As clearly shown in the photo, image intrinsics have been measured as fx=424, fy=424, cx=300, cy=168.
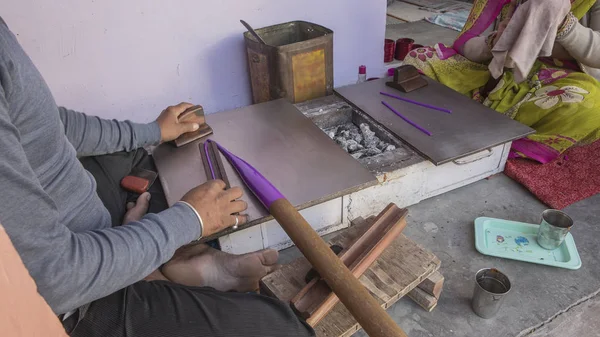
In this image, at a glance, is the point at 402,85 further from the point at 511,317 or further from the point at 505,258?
the point at 511,317

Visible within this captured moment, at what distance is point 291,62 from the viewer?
2107 mm

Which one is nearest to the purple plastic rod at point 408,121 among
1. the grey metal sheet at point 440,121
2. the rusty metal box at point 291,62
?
the grey metal sheet at point 440,121

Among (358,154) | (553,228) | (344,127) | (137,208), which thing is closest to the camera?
(137,208)

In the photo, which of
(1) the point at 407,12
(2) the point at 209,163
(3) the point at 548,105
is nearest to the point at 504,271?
(3) the point at 548,105

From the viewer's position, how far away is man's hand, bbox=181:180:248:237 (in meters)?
1.22

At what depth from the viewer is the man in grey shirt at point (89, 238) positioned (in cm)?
84

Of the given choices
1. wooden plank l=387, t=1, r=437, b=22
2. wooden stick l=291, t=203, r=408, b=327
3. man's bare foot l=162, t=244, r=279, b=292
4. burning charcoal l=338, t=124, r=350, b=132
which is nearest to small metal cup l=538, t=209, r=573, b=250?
wooden stick l=291, t=203, r=408, b=327

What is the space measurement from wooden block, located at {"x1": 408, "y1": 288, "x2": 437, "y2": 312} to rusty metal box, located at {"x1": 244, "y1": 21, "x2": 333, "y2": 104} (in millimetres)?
1171

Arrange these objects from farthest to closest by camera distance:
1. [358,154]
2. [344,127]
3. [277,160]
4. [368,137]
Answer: [344,127], [368,137], [358,154], [277,160]

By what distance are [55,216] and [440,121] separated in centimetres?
166

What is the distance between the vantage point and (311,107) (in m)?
2.21

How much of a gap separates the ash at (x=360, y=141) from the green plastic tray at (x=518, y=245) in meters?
0.53

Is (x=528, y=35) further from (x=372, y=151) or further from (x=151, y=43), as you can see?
(x=151, y=43)

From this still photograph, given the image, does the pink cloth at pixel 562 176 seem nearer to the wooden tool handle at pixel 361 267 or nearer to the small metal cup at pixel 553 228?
the small metal cup at pixel 553 228
